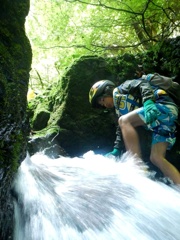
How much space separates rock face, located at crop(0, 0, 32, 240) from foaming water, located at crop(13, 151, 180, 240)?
375 mm

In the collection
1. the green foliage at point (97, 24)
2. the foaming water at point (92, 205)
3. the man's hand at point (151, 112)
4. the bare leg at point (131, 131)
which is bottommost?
the foaming water at point (92, 205)

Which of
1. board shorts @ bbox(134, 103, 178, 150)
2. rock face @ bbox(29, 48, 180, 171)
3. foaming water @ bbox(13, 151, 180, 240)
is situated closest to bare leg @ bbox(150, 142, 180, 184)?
board shorts @ bbox(134, 103, 178, 150)

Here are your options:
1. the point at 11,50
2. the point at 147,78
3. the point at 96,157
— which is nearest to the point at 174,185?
the point at 96,157

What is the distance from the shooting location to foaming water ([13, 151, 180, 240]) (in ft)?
7.91

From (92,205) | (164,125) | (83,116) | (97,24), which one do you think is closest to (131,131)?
(164,125)

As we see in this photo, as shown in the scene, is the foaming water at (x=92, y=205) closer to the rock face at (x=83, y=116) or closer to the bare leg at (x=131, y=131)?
the bare leg at (x=131, y=131)

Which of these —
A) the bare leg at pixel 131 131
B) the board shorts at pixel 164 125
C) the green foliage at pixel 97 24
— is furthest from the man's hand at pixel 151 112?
the green foliage at pixel 97 24

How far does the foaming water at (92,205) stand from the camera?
7.91ft

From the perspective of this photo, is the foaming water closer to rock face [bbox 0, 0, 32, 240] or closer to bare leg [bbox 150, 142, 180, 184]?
bare leg [bbox 150, 142, 180, 184]

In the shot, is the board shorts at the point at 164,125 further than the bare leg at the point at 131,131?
No

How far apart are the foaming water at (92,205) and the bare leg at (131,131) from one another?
0.50 m

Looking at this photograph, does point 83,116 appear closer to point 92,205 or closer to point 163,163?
point 163,163

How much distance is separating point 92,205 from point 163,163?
6.00 feet

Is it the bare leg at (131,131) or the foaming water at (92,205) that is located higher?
the bare leg at (131,131)
